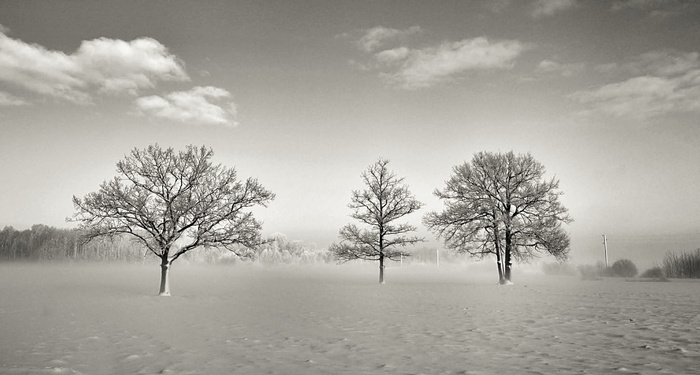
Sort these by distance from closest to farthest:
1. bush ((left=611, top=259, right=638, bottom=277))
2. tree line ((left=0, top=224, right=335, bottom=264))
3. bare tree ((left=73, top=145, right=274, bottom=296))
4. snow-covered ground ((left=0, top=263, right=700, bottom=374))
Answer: snow-covered ground ((left=0, top=263, right=700, bottom=374)) < bare tree ((left=73, top=145, right=274, bottom=296)) < bush ((left=611, top=259, right=638, bottom=277)) < tree line ((left=0, top=224, right=335, bottom=264))

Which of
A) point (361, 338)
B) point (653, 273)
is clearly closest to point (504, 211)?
point (653, 273)

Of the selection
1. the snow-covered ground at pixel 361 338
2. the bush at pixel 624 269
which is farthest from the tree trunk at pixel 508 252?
the bush at pixel 624 269

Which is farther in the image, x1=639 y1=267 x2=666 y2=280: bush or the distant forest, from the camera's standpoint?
the distant forest

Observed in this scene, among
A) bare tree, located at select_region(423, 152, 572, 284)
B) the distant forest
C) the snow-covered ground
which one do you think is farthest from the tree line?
the snow-covered ground

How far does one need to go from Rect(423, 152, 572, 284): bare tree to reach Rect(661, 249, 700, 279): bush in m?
11.5

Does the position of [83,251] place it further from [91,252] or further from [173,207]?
[173,207]

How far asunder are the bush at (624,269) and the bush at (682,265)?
2.82 meters

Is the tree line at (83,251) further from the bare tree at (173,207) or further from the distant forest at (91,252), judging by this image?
the bare tree at (173,207)

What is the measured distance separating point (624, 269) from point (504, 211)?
1646 cm

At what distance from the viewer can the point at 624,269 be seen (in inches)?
1528

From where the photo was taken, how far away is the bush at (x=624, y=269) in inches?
1500

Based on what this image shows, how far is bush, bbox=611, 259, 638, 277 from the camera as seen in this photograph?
38.1m

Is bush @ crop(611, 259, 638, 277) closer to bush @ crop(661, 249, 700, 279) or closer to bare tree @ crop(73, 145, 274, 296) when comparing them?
bush @ crop(661, 249, 700, 279)

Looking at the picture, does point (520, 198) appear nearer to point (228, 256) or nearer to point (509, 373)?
point (509, 373)
